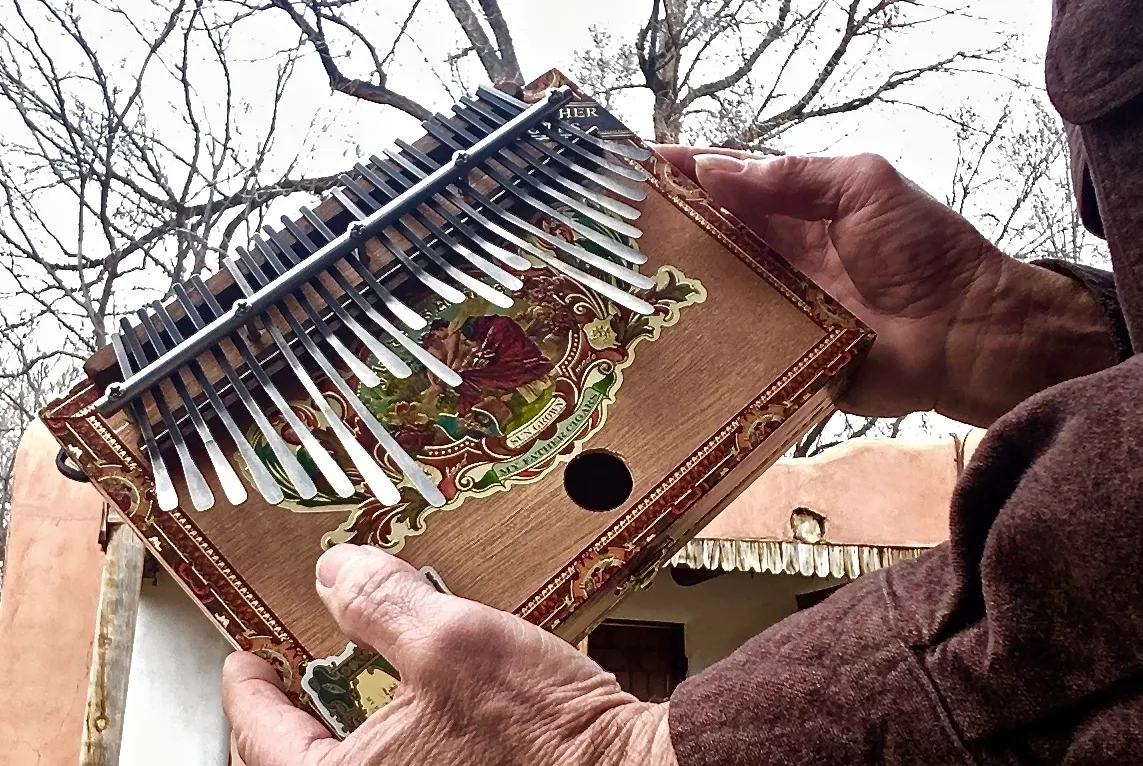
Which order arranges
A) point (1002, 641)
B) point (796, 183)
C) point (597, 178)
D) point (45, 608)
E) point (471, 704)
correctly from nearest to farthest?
point (1002, 641), point (471, 704), point (597, 178), point (796, 183), point (45, 608)

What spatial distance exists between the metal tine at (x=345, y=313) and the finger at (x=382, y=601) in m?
0.16

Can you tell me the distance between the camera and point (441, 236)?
2.78 feet

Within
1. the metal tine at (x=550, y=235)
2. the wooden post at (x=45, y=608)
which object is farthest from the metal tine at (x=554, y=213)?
the wooden post at (x=45, y=608)

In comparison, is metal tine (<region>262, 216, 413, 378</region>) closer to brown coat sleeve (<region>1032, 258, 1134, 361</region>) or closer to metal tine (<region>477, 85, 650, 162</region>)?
metal tine (<region>477, 85, 650, 162</region>)

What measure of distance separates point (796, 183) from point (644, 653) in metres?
1.63

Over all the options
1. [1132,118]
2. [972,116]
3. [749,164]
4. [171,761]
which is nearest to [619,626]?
[171,761]

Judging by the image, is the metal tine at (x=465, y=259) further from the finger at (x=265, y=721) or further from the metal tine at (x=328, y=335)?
the finger at (x=265, y=721)

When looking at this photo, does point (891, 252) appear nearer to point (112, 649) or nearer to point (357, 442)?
point (357, 442)

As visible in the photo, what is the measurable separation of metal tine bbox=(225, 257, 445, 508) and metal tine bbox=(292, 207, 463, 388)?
60mm

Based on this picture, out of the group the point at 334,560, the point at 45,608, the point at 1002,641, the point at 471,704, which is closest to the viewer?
the point at 1002,641

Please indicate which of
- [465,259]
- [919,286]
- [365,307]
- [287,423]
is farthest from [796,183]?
[287,423]

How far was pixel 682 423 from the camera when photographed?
0.79m

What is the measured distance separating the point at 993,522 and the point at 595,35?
2.79m

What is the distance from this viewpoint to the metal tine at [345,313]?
755mm
